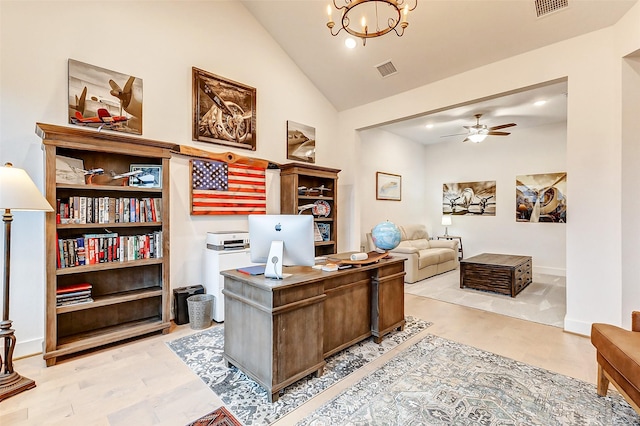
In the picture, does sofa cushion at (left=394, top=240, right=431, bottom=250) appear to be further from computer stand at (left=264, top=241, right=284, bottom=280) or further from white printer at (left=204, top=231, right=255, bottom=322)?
computer stand at (left=264, top=241, right=284, bottom=280)

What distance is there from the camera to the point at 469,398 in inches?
81.2

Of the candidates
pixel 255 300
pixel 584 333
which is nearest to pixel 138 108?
pixel 255 300

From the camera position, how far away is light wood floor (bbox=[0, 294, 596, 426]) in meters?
1.90

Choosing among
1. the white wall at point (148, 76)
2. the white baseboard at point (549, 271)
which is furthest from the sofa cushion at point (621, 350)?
the white baseboard at point (549, 271)

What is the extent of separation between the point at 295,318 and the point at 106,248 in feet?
6.83

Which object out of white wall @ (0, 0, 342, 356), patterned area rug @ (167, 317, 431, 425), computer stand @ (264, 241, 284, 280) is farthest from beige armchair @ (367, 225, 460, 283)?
computer stand @ (264, 241, 284, 280)

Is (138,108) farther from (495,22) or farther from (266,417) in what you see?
(495,22)

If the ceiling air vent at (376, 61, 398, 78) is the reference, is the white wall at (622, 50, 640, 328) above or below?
below

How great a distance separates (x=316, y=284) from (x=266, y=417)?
2.92 feet

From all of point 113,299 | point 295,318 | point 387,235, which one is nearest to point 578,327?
point 387,235

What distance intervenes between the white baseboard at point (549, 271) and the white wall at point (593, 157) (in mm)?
3630

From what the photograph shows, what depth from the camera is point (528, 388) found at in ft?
7.14

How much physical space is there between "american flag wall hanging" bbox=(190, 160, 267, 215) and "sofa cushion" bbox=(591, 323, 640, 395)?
371 cm

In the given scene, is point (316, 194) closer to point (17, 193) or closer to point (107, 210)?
point (107, 210)
